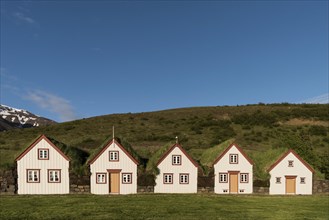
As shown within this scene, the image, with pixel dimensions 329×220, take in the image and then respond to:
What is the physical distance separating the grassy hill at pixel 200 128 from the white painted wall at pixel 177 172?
804cm

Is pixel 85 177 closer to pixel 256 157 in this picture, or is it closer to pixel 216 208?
pixel 216 208

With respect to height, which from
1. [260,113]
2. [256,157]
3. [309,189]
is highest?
[260,113]

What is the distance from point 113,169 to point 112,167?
227mm

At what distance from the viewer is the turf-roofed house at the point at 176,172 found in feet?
124

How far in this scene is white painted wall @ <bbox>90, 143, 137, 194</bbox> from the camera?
122 ft

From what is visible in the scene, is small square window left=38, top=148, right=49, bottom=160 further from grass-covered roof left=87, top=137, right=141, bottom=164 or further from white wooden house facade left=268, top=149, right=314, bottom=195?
white wooden house facade left=268, top=149, right=314, bottom=195

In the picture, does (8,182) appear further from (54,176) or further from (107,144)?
(107,144)

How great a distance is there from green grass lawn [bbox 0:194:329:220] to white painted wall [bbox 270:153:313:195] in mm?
5731

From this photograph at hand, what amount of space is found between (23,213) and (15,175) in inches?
521

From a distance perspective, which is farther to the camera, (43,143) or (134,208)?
(43,143)

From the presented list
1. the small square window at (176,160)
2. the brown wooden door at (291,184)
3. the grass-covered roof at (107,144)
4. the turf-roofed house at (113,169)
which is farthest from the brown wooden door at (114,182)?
the brown wooden door at (291,184)

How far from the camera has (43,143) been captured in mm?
36812

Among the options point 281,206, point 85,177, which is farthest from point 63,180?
point 281,206

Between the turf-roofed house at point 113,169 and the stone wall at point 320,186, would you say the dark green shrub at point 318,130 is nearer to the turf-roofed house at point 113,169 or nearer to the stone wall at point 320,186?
the stone wall at point 320,186
